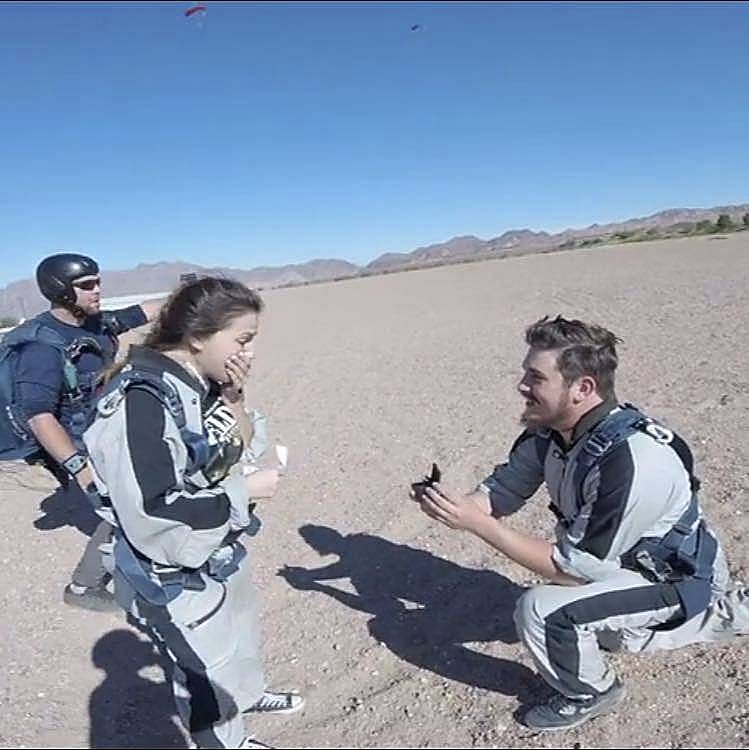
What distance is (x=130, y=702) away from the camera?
3.61 meters

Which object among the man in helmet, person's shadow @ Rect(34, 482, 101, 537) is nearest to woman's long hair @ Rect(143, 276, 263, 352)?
the man in helmet

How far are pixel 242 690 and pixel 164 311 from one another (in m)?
1.49

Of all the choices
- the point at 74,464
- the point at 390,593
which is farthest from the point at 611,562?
the point at 74,464

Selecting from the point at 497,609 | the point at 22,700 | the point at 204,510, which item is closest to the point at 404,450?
the point at 497,609

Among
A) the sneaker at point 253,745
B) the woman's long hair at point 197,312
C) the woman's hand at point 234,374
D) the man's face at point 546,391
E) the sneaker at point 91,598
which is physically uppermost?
the woman's long hair at point 197,312

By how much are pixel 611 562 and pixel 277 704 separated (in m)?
1.63

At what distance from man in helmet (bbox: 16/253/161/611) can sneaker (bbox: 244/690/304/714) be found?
153cm

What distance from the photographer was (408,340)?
14.8 meters

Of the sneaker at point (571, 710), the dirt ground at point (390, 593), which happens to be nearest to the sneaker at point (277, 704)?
the dirt ground at point (390, 593)

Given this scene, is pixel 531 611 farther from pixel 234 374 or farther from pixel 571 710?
pixel 234 374

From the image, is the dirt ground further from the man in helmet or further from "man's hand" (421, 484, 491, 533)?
"man's hand" (421, 484, 491, 533)

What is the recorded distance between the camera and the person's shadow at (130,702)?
333cm

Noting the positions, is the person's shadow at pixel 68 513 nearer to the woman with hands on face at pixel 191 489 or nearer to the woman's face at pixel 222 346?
the woman with hands on face at pixel 191 489

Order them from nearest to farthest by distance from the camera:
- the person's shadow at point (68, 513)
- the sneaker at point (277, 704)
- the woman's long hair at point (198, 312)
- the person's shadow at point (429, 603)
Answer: the woman's long hair at point (198, 312) < the sneaker at point (277, 704) < the person's shadow at point (429, 603) < the person's shadow at point (68, 513)
